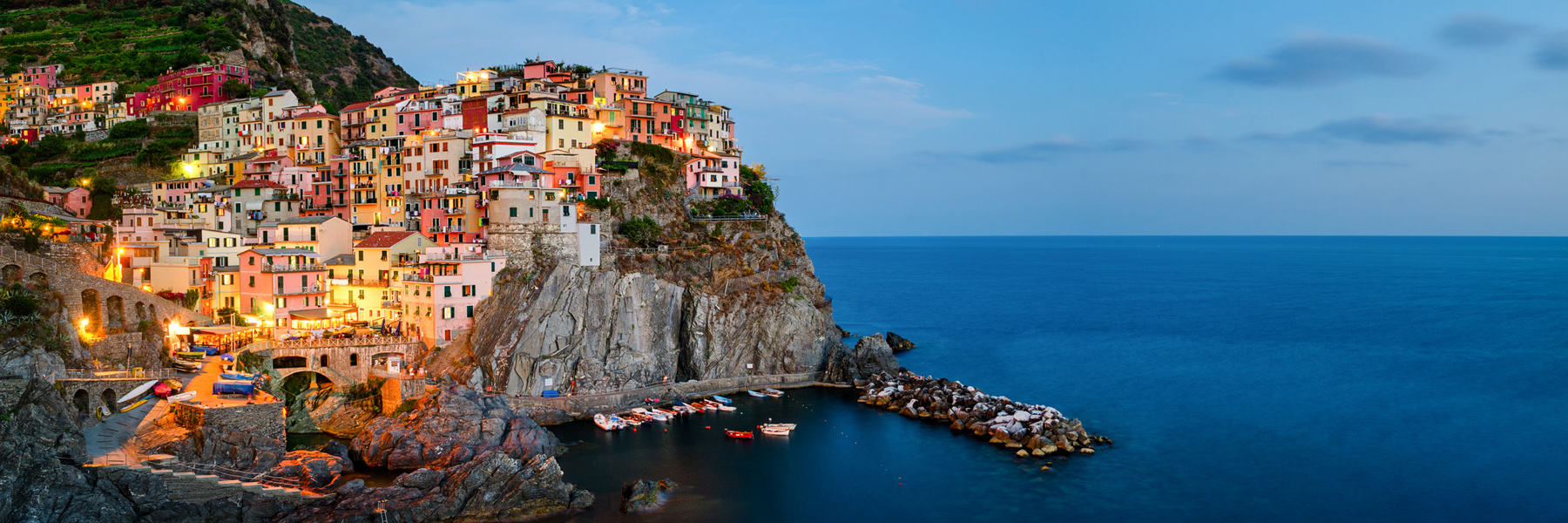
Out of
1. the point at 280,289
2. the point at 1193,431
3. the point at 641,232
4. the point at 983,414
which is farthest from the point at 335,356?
the point at 1193,431

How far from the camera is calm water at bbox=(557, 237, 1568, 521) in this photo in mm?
40312

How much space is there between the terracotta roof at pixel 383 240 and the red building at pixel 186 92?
1398 inches

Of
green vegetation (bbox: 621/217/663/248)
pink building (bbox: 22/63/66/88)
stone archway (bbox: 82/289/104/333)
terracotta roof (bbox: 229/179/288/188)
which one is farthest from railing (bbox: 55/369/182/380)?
pink building (bbox: 22/63/66/88)

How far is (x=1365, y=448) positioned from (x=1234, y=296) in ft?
242

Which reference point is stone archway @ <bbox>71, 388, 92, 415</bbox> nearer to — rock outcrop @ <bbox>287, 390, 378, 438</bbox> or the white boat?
the white boat

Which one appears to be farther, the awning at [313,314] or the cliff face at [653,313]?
the awning at [313,314]

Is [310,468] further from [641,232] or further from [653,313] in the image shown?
[641,232]

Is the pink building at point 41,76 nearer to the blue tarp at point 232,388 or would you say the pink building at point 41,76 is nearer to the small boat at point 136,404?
the small boat at point 136,404

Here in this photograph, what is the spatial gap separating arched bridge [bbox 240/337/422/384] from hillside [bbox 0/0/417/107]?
160ft

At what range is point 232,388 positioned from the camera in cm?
4134

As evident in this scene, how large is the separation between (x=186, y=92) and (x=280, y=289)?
41.3 m

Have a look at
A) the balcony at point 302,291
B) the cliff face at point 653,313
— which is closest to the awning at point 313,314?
the balcony at point 302,291

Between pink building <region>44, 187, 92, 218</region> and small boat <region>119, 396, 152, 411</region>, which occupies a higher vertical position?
pink building <region>44, 187, 92, 218</region>

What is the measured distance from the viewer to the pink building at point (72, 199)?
6328cm
